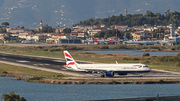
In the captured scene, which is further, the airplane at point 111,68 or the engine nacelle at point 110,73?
the engine nacelle at point 110,73

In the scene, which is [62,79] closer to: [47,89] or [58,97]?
[47,89]

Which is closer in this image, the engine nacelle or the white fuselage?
the white fuselage

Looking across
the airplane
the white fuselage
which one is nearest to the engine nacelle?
the airplane

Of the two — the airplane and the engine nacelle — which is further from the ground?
the airplane

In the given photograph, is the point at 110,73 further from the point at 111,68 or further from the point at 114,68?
the point at 114,68

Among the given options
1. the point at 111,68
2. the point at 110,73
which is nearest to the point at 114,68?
the point at 111,68

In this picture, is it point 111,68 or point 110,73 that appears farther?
point 111,68

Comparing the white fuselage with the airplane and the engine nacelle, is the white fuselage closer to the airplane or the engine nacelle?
the airplane

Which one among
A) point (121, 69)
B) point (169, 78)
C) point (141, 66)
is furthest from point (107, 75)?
point (169, 78)

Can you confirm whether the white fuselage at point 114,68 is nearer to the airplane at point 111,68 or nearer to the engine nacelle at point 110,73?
the airplane at point 111,68

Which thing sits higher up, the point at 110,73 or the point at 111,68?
the point at 111,68

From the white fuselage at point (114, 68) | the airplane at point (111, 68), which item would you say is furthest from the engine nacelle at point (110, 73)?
the white fuselage at point (114, 68)

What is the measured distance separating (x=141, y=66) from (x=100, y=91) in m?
19.6

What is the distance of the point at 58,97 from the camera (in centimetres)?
6147
